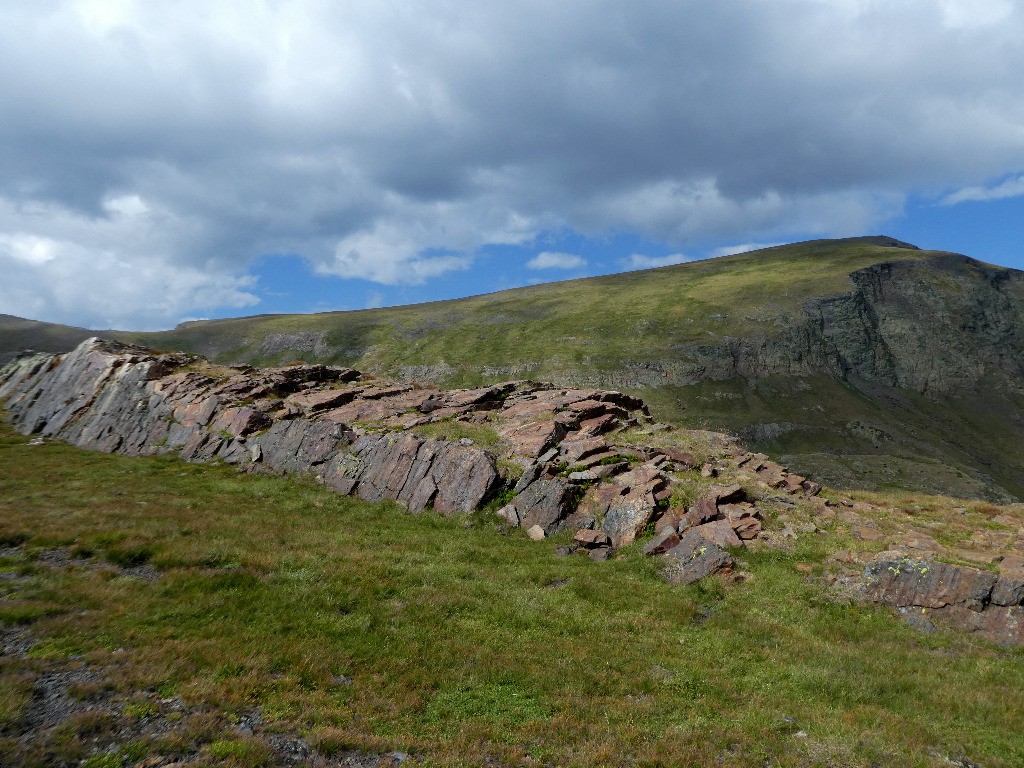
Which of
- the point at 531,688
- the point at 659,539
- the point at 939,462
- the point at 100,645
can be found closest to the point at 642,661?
the point at 531,688

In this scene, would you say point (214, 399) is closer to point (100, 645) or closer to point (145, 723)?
point (100, 645)

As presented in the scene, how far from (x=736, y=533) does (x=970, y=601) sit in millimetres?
7911

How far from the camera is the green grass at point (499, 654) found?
1098 cm

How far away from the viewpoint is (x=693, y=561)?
22.0 m

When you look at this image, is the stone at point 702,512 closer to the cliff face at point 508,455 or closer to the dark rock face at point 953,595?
the cliff face at point 508,455

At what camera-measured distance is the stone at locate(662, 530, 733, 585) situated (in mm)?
21391

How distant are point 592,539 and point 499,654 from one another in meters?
10.6

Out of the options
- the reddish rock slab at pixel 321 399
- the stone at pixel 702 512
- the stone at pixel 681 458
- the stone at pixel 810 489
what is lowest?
the stone at pixel 702 512

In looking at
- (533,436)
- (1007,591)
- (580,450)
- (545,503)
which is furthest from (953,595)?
(533,436)

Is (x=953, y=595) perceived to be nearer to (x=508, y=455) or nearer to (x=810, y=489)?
(x=810, y=489)

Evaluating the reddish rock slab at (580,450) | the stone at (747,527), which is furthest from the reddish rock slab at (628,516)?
the reddish rock slab at (580,450)

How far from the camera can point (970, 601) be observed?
696 inches

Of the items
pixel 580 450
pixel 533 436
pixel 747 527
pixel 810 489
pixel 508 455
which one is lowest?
pixel 747 527

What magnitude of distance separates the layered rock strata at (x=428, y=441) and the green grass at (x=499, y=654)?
2809 millimetres
